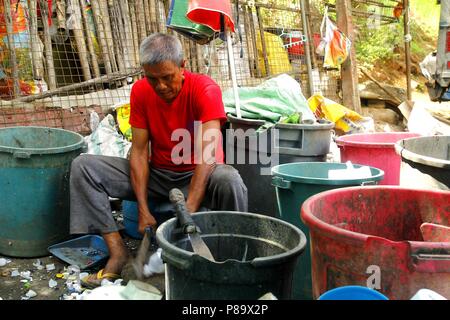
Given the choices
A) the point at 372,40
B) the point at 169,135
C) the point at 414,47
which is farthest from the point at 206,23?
the point at 414,47

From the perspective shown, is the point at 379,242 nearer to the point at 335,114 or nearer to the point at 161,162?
the point at 161,162

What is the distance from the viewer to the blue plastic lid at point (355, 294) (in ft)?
4.24

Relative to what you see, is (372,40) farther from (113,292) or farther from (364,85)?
(113,292)

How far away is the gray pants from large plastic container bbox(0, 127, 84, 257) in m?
0.25

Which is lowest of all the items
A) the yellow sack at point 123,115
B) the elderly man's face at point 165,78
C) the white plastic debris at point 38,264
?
the white plastic debris at point 38,264

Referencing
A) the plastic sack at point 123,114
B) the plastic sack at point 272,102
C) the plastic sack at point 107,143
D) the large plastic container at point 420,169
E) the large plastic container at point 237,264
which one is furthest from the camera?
the plastic sack at point 123,114

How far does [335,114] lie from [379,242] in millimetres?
4068

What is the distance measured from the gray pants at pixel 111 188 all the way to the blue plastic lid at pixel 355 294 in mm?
1424

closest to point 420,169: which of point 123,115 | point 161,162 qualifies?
point 161,162

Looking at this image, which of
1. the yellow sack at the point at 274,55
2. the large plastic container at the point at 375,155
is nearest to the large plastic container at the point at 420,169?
the large plastic container at the point at 375,155

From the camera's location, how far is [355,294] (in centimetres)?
131

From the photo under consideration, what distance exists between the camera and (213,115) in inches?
113

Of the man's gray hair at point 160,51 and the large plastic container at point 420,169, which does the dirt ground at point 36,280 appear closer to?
the man's gray hair at point 160,51

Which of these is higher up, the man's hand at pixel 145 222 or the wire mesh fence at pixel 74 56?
the wire mesh fence at pixel 74 56
